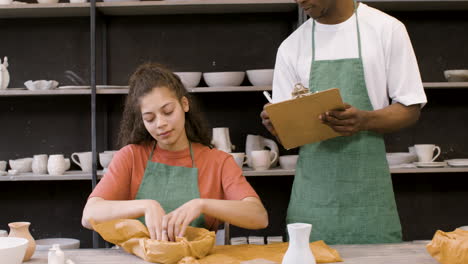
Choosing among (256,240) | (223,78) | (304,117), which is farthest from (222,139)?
(304,117)

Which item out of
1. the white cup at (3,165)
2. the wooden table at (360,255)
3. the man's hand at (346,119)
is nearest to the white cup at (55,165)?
the white cup at (3,165)

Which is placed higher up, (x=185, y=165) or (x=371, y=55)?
(x=371, y=55)

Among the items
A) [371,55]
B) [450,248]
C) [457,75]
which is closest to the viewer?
[450,248]

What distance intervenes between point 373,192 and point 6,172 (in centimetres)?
209

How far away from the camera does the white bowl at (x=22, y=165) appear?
3074 millimetres

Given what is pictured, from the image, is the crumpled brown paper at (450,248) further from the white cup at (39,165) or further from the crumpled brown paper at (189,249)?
the white cup at (39,165)

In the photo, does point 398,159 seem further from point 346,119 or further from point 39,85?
point 39,85

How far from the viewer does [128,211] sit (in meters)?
1.63

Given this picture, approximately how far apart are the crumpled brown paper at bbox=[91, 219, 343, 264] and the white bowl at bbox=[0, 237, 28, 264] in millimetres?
203

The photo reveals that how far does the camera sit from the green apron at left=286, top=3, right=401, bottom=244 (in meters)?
1.89

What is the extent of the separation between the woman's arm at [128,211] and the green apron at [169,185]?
0.57ft

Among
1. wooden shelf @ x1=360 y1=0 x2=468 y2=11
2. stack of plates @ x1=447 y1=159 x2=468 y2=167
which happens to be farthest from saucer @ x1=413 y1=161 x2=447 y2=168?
wooden shelf @ x1=360 y1=0 x2=468 y2=11

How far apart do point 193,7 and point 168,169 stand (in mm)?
1510

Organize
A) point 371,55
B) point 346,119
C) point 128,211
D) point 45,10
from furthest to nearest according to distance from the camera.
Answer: point 45,10 → point 371,55 → point 346,119 → point 128,211
